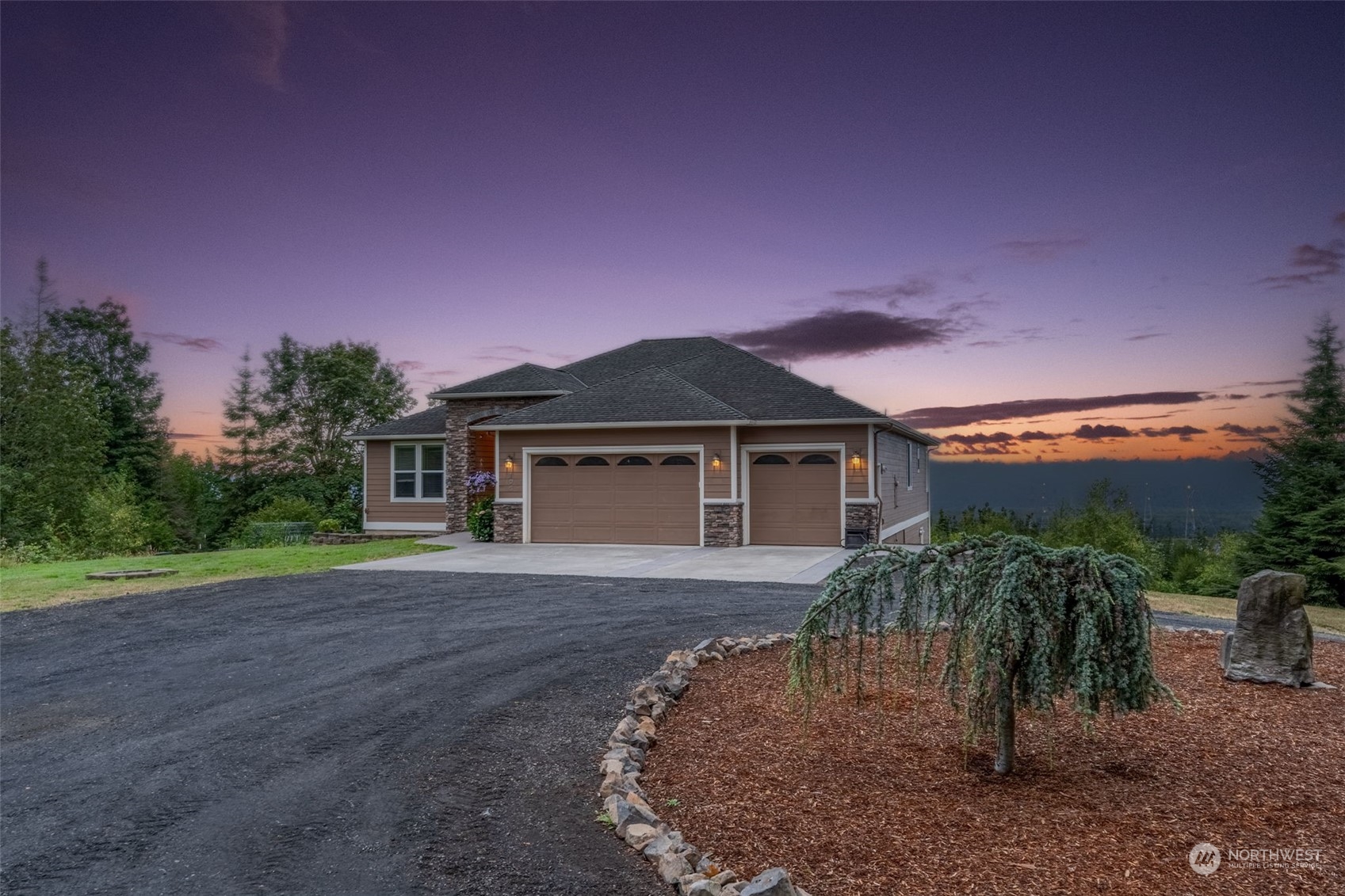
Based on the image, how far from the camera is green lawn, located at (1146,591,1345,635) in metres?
9.16

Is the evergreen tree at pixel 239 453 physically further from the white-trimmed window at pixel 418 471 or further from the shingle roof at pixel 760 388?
the shingle roof at pixel 760 388

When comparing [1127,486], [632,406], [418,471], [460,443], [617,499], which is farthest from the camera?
[418,471]

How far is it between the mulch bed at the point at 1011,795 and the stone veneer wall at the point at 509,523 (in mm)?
13092

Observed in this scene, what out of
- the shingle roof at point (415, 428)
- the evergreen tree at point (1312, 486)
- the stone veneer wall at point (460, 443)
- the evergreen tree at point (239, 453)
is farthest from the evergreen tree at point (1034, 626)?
the evergreen tree at point (239, 453)

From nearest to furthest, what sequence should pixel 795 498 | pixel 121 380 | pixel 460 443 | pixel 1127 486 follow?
pixel 795 498 → pixel 460 443 → pixel 1127 486 → pixel 121 380

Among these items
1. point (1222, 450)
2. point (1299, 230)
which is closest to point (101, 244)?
point (1299, 230)

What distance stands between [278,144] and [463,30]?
4.90 metres

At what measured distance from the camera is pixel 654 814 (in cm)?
319

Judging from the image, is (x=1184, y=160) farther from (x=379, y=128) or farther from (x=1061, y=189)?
(x=379, y=128)

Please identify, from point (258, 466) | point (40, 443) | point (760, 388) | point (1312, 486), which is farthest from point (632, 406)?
point (258, 466)

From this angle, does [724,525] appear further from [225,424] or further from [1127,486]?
[225,424]

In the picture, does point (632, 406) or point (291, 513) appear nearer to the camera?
point (632, 406)

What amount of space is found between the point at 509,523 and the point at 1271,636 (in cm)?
1488

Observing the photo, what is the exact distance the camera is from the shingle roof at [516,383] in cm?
1927
